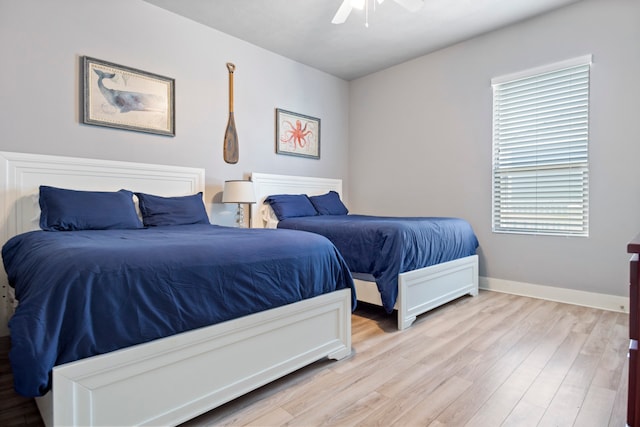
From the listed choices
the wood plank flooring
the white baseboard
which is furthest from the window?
the wood plank flooring

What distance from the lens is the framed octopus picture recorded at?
4156 millimetres

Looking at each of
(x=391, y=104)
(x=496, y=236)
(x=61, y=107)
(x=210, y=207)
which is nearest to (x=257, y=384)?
(x=210, y=207)

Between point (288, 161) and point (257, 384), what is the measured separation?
304 cm

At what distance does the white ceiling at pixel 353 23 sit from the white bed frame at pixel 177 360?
210cm

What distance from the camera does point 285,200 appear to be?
152 inches

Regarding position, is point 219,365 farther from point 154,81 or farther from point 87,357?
point 154,81

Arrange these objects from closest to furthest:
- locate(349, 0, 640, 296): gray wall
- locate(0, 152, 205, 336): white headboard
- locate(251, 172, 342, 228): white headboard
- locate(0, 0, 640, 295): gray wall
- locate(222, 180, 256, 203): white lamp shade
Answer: locate(0, 152, 205, 336): white headboard → locate(0, 0, 640, 295): gray wall → locate(349, 0, 640, 296): gray wall → locate(222, 180, 256, 203): white lamp shade → locate(251, 172, 342, 228): white headboard

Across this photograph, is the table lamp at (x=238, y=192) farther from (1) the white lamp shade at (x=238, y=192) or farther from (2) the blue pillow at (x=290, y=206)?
(2) the blue pillow at (x=290, y=206)

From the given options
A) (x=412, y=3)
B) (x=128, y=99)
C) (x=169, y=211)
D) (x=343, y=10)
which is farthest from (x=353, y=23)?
(x=169, y=211)

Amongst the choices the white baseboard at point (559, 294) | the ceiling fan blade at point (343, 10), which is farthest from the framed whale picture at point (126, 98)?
the white baseboard at point (559, 294)

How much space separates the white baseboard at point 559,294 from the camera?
2.91m

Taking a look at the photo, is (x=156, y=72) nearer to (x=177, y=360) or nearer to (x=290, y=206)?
(x=290, y=206)

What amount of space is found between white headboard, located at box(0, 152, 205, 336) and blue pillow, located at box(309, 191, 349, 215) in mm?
1726

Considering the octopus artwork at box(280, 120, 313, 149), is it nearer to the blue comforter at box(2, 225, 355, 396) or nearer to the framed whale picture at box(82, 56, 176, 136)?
the framed whale picture at box(82, 56, 176, 136)
